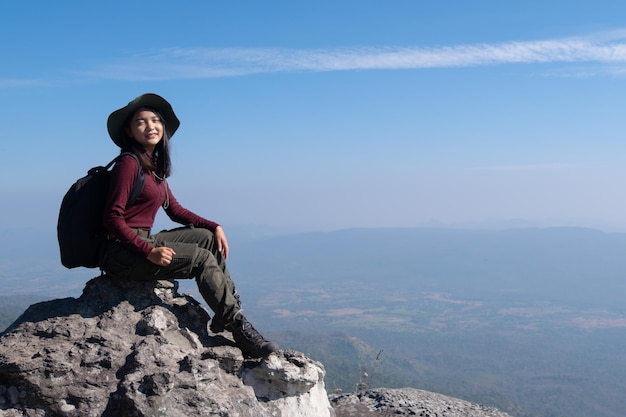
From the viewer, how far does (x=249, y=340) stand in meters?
7.50

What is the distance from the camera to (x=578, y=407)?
16400 cm

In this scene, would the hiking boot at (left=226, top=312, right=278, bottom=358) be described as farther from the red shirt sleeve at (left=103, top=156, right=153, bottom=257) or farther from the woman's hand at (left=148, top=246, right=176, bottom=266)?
the red shirt sleeve at (left=103, top=156, right=153, bottom=257)

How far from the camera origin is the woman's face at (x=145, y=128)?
24.6 feet

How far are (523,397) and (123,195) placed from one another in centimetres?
17918

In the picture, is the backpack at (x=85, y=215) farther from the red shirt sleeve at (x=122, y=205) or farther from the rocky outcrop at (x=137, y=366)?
the rocky outcrop at (x=137, y=366)

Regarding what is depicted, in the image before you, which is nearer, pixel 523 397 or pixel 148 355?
pixel 148 355

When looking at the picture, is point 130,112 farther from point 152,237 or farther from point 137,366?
point 137,366

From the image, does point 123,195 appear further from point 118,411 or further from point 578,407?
point 578,407

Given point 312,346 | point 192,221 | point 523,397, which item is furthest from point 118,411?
point 523,397

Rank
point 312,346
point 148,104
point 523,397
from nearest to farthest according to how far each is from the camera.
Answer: point 148,104 < point 312,346 < point 523,397

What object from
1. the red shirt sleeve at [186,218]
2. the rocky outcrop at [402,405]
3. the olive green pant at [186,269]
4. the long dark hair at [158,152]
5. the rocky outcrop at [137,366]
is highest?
the long dark hair at [158,152]

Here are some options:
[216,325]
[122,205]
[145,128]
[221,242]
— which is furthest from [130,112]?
[216,325]

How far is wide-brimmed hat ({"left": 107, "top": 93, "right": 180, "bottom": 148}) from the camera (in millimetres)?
7461

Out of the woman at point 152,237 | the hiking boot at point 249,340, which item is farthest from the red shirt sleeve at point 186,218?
the hiking boot at point 249,340
